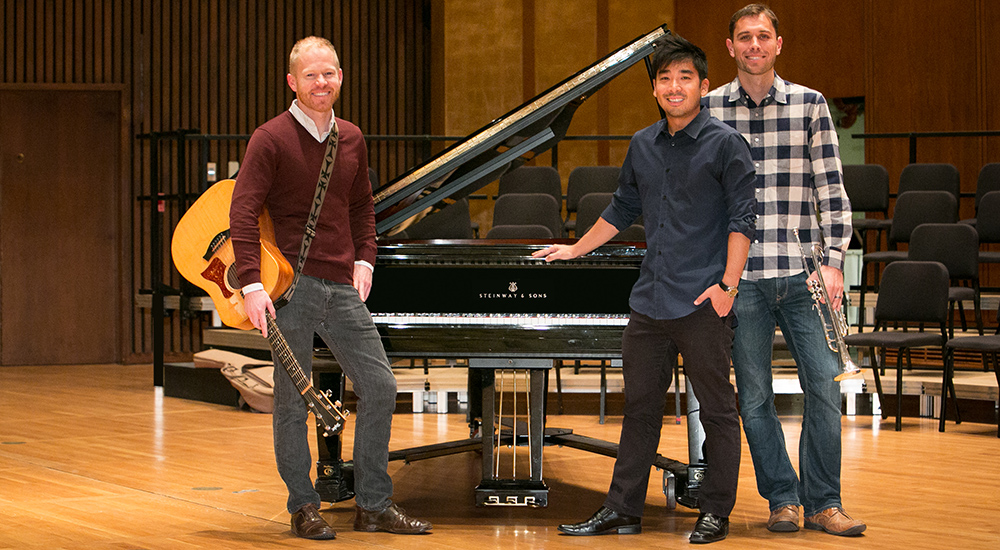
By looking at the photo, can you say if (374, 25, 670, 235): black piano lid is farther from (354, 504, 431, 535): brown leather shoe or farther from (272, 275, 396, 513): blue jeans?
(354, 504, 431, 535): brown leather shoe

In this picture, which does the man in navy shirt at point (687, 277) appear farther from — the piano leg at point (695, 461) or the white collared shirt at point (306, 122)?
the white collared shirt at point (306, 122)

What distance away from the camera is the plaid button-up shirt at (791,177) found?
346 cm

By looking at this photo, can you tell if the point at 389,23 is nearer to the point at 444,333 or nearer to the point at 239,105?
the point at 239,105

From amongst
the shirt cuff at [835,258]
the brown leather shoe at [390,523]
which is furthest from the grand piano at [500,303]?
the shirt cuff at [835,258]

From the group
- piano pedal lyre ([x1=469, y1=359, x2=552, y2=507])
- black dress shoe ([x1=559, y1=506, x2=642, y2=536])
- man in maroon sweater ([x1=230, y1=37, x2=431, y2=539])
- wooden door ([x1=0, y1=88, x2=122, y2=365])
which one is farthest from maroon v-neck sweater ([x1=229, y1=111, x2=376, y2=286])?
wooden door ([x1=0, y1=88, x2=122, y2=365])

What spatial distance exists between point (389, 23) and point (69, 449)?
21.2ft

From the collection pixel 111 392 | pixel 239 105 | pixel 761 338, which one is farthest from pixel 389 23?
pixel 761 338

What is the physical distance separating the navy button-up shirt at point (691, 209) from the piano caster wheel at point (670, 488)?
2.80 feet

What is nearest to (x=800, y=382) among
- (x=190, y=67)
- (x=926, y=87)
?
(x=926, y=87)

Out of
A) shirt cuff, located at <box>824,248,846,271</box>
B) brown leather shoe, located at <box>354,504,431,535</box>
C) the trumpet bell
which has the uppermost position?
shirt cuff, located at <box>824,248,846,271</box>

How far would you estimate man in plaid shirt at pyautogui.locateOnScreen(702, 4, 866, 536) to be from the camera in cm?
346

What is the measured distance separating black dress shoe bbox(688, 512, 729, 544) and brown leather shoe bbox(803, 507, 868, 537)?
1.19 ft

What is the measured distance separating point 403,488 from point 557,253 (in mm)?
1303

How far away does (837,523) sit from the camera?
Answer: 3496 mm
